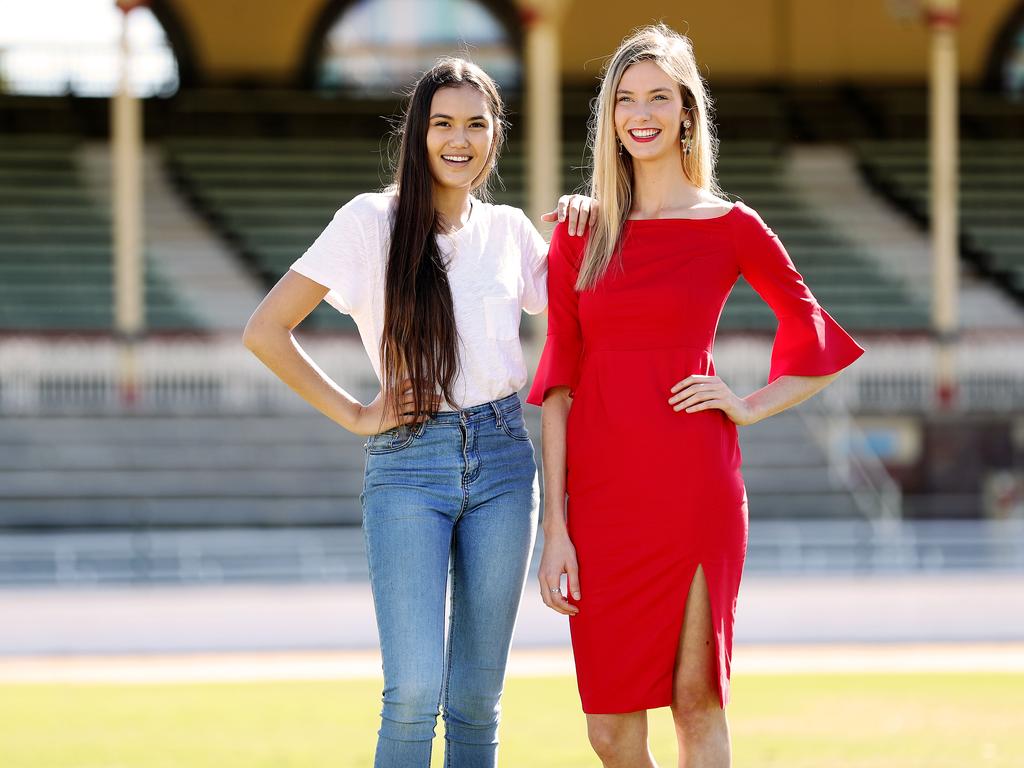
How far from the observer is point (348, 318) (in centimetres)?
1923

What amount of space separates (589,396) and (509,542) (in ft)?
1.19

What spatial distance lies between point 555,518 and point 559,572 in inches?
4.7

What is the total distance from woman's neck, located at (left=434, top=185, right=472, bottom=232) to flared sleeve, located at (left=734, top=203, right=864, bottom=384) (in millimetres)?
628

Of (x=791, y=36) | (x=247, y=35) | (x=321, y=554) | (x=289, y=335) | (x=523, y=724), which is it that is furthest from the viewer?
(x=791, y=36)

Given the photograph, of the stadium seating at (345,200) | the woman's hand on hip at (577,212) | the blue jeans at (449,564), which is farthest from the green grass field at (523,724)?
the stadium seating at (345,200)

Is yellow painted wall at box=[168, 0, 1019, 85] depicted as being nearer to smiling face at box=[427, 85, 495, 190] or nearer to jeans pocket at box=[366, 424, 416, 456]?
smiling face at box=[427, 85, 495, 190]

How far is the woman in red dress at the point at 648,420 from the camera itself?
3.61m

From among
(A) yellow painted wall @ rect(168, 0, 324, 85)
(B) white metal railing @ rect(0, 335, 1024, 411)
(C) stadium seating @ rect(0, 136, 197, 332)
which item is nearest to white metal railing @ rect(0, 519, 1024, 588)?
(B) white metal railing @ rect(0, 335, 1024, 411)

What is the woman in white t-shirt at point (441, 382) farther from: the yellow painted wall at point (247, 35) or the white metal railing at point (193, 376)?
the yellow painted wall at point (247, 35)

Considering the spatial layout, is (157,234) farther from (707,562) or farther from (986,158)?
(707,562)

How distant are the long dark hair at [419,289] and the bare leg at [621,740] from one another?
0.78m

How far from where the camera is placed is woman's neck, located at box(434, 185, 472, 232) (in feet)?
12.5

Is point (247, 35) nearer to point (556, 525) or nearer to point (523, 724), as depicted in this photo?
point (523, 724)

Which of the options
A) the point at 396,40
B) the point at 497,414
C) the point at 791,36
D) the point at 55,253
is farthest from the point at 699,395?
the point at 791,36
